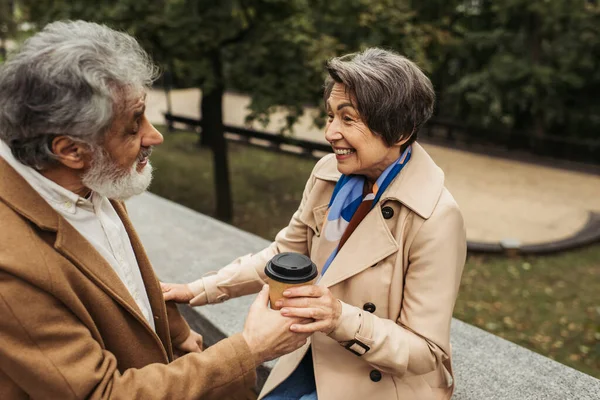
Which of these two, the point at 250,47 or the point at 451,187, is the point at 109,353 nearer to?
the point at 250,47

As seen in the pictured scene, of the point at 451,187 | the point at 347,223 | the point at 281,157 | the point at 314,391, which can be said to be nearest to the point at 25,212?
the point at 347,223

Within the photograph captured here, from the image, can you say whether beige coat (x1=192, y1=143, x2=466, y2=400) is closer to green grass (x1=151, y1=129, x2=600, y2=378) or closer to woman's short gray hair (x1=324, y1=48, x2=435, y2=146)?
woman's short gray hair (x1=324, y1=48, x2=435, y2=146)

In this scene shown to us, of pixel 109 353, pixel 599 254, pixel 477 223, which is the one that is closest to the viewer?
pixel 109 353

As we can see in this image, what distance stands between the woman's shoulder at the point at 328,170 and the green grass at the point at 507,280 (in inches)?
131

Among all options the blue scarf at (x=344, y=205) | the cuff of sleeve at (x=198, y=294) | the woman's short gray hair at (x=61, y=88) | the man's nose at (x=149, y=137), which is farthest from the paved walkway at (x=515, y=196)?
the woman's short gray hair at (x=61, y=88)

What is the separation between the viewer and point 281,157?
14867mm

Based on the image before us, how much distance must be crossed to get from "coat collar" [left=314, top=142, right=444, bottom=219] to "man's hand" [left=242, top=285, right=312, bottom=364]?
567 mm

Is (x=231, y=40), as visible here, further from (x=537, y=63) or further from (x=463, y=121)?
(x=463, y=121)

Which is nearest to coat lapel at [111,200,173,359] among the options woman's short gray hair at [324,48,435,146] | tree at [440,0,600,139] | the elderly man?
the elderly man

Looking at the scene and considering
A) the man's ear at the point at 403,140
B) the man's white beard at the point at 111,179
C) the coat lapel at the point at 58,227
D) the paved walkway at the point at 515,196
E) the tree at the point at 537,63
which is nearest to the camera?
the coat lapel at the point at 58,227

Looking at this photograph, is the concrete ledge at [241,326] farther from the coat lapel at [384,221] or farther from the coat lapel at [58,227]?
the coat lapel at [58,227]

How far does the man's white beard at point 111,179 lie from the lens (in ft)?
5.45

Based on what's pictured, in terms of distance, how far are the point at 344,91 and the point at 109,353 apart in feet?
4.09

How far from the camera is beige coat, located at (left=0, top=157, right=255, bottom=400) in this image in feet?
4.70
